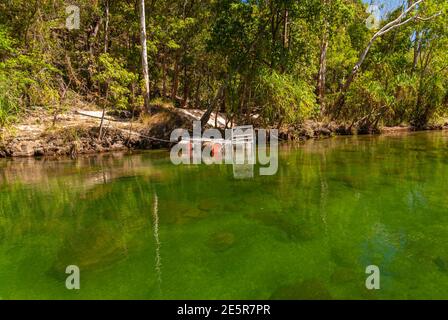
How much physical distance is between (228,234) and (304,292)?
1996mm

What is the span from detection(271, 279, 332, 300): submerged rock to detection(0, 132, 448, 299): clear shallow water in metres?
0.01

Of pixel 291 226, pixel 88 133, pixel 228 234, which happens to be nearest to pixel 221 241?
pixel 228 234

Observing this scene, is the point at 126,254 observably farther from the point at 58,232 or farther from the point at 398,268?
the point at 398,268

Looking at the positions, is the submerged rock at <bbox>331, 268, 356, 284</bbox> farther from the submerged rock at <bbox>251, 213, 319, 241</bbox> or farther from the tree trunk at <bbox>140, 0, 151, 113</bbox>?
the tree trunk at <bbox>140, 0, 151, 113</bbox>

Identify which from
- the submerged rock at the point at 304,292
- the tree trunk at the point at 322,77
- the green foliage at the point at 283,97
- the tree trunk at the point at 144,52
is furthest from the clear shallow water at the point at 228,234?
the tree trunk at the point at 322,77

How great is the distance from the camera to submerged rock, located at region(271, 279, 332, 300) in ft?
12.3

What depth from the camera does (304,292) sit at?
151 inches

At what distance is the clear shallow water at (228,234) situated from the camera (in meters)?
4.04

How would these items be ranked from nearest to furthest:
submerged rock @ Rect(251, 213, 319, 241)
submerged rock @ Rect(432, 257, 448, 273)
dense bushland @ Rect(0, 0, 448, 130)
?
submerged rock @ Rect(432, 257, 448, 273), submerged rock @ Rect(251, 213, 319, 241), dense bushland @ Rect(0, 0, 448, 130)

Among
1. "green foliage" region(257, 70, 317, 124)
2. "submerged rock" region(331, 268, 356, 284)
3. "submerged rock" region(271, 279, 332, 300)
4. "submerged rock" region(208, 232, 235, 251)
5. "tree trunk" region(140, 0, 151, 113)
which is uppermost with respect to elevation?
"tree trunk" region(140, 0, 151, 113)

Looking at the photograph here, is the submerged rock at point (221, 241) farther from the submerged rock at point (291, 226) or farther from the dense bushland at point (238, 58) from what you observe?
the dense bushland at point (238, 58)

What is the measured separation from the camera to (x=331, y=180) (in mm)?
9211

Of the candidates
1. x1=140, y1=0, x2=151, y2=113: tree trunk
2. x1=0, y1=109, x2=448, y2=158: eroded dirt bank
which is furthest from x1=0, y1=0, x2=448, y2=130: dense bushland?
x1=0, y1=109, x2=448, y2=158: eroded dirt bank

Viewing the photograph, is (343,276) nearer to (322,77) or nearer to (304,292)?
(304,292)
